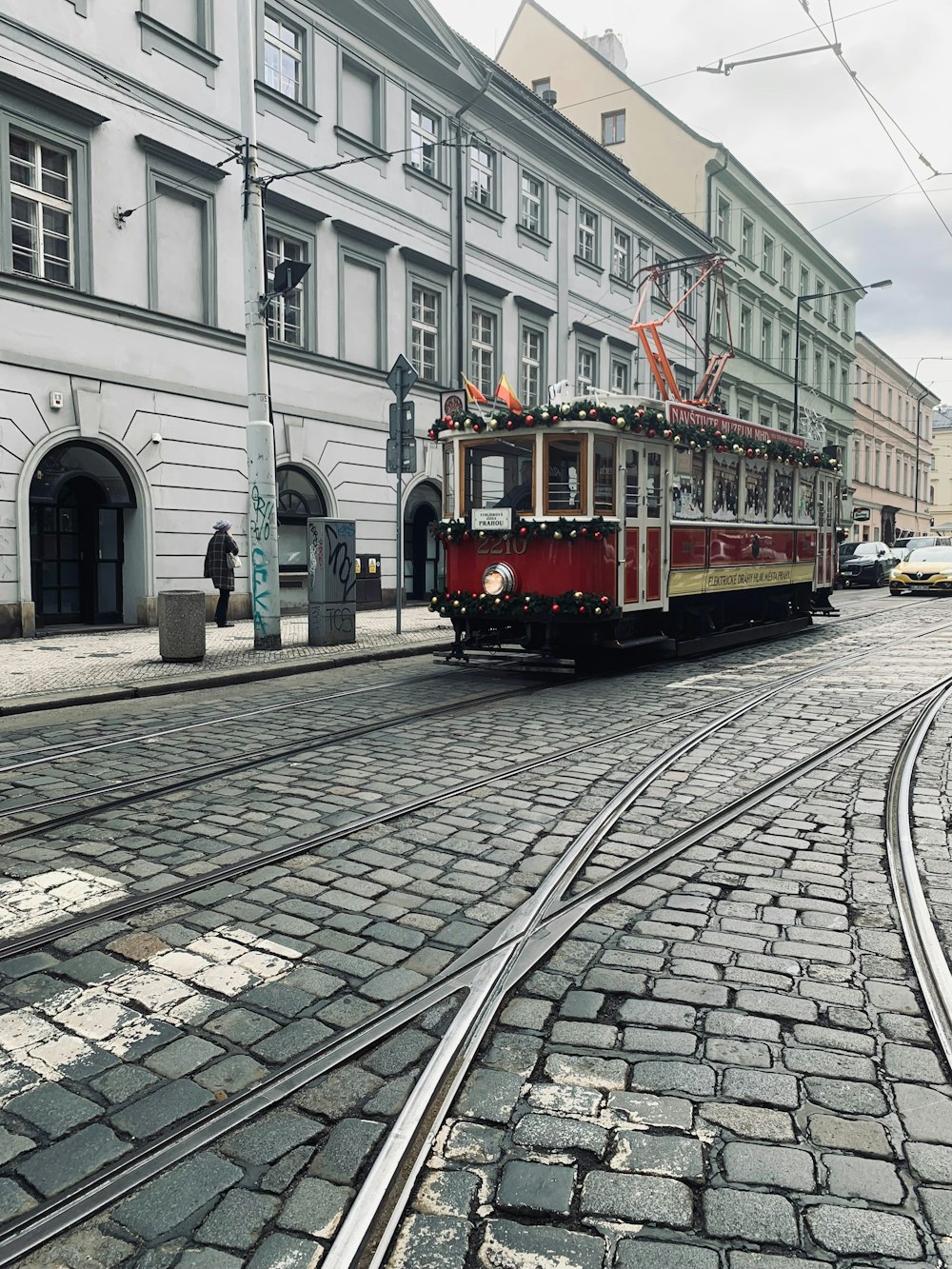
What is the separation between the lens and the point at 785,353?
46.6 m

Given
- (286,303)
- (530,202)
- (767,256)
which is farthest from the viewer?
(767,256)

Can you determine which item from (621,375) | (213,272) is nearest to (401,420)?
(213,272)

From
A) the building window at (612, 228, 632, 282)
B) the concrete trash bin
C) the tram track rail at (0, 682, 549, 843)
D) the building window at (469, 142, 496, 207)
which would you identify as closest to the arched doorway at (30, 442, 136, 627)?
the concrete trash bin

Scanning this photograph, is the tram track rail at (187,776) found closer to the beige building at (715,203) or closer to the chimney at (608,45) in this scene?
the beige building at (715,203)

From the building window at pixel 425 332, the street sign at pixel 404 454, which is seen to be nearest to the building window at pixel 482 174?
the building window at pixel 425 332

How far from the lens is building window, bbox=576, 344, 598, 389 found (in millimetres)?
28938

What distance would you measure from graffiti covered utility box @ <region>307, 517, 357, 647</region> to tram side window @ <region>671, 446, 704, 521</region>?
4249 mm

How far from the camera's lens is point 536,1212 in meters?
2.21

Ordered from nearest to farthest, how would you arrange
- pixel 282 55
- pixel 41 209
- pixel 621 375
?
pixel 41 209 < pixel 282 55 < pixel 621 375

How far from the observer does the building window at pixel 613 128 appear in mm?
38219

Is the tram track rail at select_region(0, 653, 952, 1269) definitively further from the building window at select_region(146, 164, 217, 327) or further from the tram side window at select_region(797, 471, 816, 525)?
the building window at select_region(146, 164, 217, 327)

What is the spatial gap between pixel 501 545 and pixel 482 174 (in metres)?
16.3

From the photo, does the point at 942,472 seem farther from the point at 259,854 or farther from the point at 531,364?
the point at 259,854

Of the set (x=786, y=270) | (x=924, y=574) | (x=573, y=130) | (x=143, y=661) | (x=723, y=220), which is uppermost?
(x=786, y=270)
